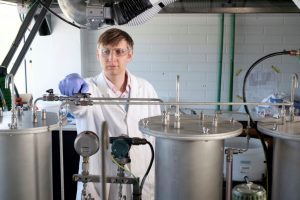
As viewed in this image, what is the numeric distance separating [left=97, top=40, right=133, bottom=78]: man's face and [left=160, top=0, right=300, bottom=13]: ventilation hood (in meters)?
1.22

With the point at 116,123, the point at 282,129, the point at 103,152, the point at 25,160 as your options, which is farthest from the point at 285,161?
the point at 116,123

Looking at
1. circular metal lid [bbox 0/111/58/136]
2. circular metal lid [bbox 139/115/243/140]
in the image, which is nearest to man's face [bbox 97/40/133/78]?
circular metal lid [bbox 0/111/58/136]

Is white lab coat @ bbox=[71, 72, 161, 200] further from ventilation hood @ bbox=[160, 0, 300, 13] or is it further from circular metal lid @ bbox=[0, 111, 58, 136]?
ventilation hood @ bbox=[160, 0, 300, 13]

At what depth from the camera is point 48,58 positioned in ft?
10.5

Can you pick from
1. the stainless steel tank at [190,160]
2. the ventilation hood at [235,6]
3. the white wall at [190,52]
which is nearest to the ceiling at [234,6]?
the ventilation hood at [235,6]

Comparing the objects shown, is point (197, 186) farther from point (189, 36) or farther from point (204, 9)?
point (189, 36)

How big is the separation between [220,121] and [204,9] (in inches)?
73.3

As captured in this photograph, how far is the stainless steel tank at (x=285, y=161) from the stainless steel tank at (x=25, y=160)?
562mm

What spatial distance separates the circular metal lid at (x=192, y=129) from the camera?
756mm

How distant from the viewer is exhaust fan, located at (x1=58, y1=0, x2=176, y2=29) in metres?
1.07

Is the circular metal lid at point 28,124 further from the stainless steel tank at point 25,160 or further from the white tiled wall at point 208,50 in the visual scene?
the white tiled wall at point 208,50

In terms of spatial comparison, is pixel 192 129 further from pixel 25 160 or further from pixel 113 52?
pixel 113 52

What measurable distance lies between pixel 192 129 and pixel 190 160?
8cm

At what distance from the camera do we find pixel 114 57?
4.84ft
